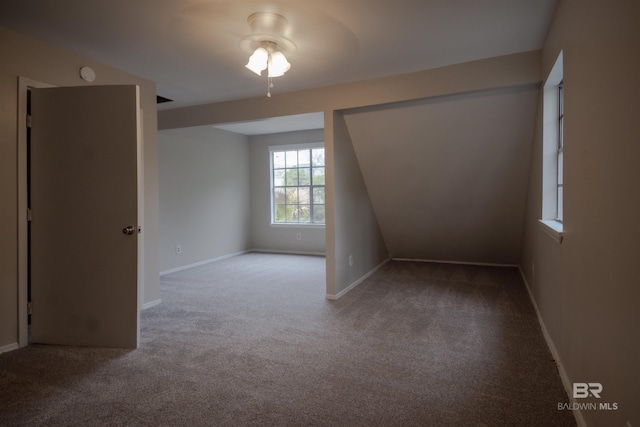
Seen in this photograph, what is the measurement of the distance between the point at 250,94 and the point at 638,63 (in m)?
3.65

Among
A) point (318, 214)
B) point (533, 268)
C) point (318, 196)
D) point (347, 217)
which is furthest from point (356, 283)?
point (318, 196)

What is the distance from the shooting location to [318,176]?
682 cm

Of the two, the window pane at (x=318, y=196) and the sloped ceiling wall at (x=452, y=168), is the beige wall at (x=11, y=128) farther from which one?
the window pane at (x=318, y=196)

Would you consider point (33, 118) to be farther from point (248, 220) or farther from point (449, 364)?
point (248, 220)

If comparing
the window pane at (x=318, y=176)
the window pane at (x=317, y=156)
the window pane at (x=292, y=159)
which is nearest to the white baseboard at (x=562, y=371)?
the window pane at (x=318, y=176)

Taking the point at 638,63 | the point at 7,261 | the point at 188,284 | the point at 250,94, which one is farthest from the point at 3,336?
the point at 638,63

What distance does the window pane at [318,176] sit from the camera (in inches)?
267

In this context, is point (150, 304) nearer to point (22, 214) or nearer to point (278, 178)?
point (22, 214)

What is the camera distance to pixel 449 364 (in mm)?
2326

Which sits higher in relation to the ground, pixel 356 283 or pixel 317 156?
pixel 317 156

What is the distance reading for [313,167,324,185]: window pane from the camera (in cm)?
679

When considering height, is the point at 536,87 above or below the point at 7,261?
above

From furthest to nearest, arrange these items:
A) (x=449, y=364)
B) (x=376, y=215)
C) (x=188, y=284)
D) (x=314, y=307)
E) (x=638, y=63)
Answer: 1. (x=376, y=215)
2. (x=188, y=284)
3. (x=314, y=307)
4. (x=449, y=364)
5. (x=638, y=63)

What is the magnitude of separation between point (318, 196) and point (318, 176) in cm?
39
